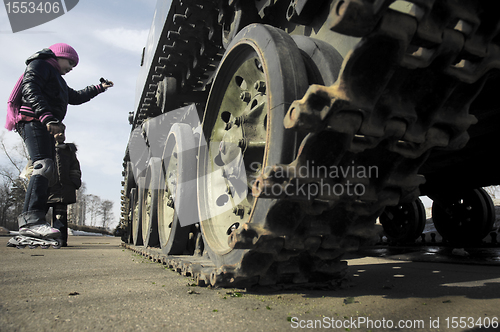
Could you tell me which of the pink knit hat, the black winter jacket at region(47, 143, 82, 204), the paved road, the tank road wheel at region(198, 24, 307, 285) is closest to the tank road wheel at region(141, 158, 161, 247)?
the tank road wheel at region(198, 24, 307, 285)

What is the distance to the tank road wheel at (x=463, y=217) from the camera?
4176mm

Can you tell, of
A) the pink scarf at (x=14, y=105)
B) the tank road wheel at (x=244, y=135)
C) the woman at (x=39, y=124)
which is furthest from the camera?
the pink scarf at (x=14, y=105)

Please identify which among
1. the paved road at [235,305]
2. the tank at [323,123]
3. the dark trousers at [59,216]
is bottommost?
the paved road at [235,305]

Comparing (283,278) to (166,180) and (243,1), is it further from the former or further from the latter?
(166,180)

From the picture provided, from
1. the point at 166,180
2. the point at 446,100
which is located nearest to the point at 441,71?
the point at 446,100

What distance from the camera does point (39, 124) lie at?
181 inches

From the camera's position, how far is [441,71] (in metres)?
1.05

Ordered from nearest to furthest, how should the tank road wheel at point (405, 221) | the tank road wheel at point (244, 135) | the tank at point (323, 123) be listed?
the tank at point (323, 123) < the tank road wheel at point (244, 135) < the tank road wheel at point (405, 221)

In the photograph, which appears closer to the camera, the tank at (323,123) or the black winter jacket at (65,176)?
the tank at (323,123)

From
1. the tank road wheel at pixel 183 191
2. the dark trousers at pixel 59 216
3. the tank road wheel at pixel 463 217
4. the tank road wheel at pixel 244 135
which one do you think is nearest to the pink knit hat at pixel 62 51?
the dark trousers at pixel 59 216

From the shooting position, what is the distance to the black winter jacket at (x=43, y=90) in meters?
4.48

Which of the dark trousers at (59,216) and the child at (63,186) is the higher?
the child at (63,186)

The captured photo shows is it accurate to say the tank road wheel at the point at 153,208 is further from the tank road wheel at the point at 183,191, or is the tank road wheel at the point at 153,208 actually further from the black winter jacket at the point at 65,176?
the black winter jacket at the point at 65,176

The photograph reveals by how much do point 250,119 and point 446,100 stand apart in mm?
986
